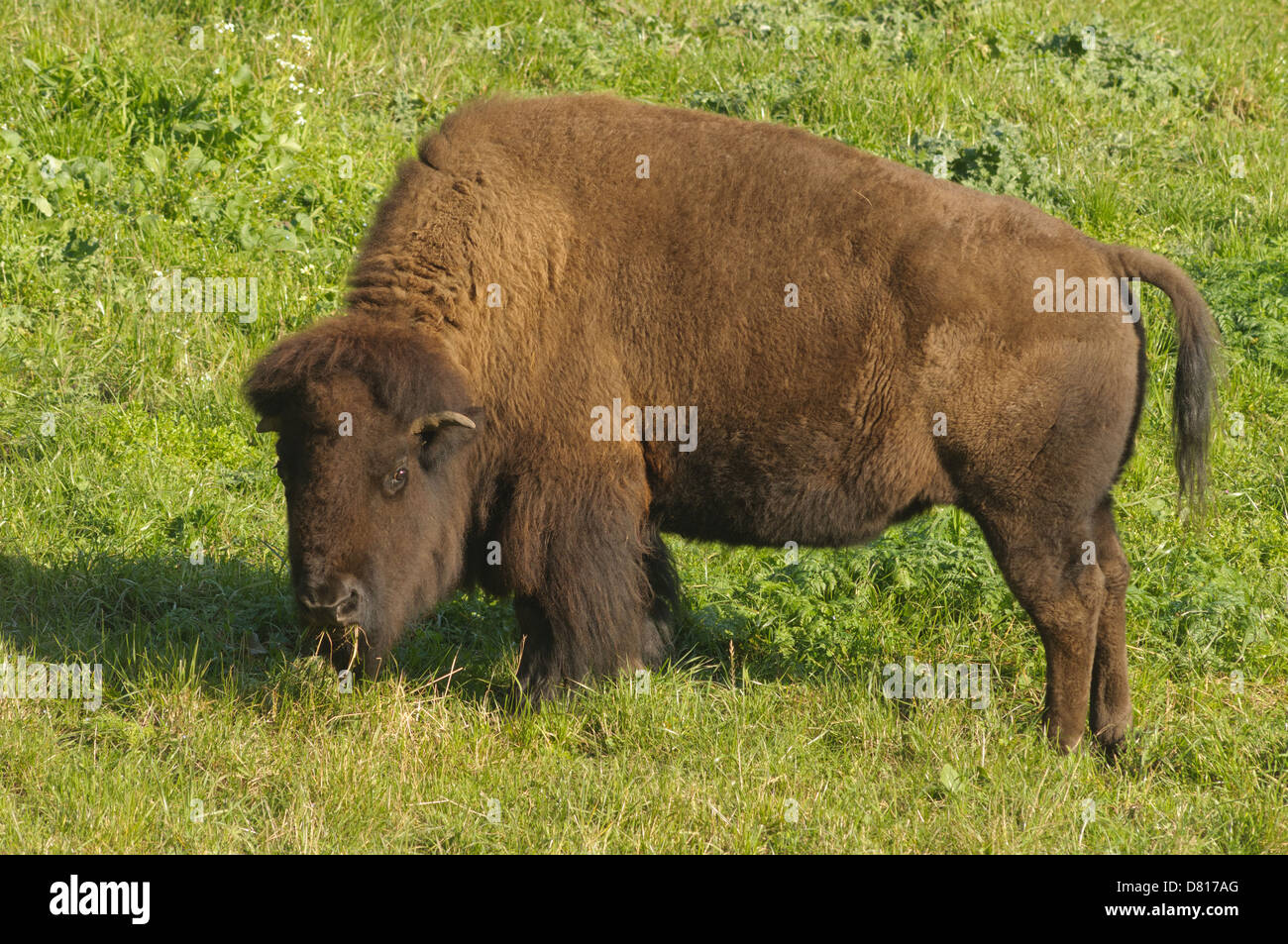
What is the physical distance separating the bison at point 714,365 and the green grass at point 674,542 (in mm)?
466

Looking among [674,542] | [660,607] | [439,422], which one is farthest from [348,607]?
[674,542]

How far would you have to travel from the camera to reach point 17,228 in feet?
25.4

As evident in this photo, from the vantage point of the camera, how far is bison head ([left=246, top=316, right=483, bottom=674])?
459 cm

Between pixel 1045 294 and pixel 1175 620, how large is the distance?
1777 millimetres

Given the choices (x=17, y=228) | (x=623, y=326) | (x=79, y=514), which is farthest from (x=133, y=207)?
(x=623, y=326)

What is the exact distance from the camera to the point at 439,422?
466cm

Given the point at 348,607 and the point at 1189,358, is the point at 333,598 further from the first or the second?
the point at 1189,358

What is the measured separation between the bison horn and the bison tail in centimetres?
245

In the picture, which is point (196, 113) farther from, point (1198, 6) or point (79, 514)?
point (1198, 6)

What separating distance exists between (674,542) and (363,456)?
2278 millimetres

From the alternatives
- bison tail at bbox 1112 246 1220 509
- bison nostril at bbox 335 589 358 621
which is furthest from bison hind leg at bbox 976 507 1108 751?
bison nostril at bbox 335 589 358 621

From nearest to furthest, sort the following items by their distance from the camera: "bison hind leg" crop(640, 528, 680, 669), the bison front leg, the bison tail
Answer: the bison front leg → the bison tail → "bison hind leg" crop(640, 528, 680, 669)

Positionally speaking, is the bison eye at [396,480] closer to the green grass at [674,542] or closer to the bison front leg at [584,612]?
the bison front leg at [584,612]

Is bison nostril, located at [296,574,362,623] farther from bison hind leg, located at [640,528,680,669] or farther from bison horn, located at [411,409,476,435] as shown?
bison hind leg, located at [640,528,680,669]
